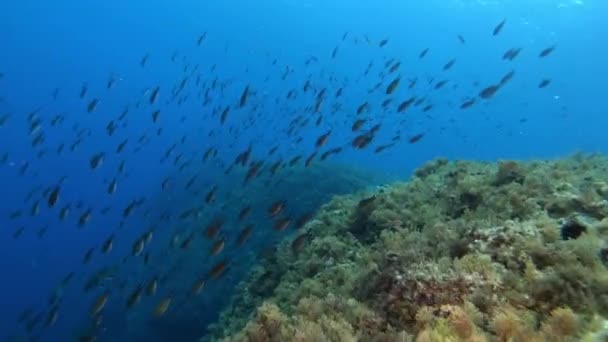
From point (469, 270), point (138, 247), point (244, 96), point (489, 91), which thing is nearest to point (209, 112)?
point (244, 96)

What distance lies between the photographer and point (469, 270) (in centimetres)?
379

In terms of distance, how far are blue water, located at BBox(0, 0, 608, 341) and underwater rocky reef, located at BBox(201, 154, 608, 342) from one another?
4681 mm

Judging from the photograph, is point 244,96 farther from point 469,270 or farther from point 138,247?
point 469,270

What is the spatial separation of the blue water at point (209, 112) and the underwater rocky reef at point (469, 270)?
184 inches

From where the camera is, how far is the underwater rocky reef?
10.4 feet

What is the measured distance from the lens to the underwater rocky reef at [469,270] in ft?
10.4

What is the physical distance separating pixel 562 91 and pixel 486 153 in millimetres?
25731

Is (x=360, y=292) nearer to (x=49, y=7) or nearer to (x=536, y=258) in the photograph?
(x=536, y=258)

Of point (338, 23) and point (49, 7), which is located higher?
point (49, 7)

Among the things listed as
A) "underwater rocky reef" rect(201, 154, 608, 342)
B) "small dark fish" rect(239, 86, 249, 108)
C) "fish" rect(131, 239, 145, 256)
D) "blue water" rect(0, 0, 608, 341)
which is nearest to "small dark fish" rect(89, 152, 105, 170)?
"small dark fish" rect(239, 86, 249, 108)

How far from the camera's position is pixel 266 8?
83.6 metres

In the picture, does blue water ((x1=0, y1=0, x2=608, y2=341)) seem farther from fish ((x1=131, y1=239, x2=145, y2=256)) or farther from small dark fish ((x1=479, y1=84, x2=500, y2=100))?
small dark fish ((x1=479, y1=84, x2=500, y2=100))

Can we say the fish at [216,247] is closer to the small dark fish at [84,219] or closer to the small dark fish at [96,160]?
the small dark fish at [84,219]

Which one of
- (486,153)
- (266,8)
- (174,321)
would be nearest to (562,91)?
(486,153)
